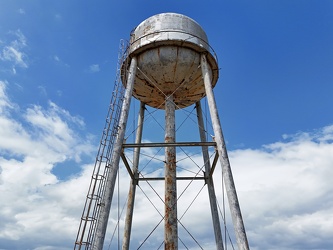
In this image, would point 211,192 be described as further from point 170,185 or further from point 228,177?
point 228,177

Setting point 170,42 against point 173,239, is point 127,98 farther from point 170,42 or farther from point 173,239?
point 173,239

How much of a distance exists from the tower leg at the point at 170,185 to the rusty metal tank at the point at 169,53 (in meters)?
0.97

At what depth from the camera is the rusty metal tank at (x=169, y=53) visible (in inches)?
467

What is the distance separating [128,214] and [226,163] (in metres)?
5.26

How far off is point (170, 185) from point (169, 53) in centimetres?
482

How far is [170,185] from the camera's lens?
12195 mm

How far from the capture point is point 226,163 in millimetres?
9625

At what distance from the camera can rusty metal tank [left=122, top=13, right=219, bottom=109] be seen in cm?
1186

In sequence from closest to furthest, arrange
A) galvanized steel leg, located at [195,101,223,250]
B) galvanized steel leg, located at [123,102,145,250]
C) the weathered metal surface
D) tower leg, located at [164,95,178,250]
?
tower leg, located at [164,95,178,250]
the weathered metal surface
galvanized steel leg, located at [195,101,223,250]
galvanized steel leg, located at [123,102,145,250]

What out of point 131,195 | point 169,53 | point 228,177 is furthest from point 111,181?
point 169,53

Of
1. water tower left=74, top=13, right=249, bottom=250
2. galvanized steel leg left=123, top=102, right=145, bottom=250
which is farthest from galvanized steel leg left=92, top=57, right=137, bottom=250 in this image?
galvanized steel leg left=123, top=102, right=145, bottom=250

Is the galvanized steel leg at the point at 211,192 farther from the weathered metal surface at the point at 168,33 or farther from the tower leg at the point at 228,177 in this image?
the weathered metal surface at the point at 168,33

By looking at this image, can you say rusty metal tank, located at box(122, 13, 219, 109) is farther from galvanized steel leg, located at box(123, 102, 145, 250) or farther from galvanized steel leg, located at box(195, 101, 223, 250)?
galvanized steel leg, located at box(123, 102, 145, 250)

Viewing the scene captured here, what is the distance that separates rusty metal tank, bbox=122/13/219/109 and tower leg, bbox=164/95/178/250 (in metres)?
0.97
